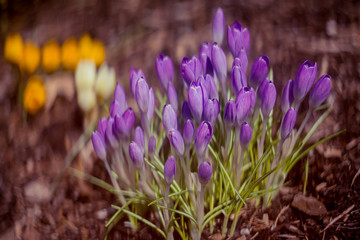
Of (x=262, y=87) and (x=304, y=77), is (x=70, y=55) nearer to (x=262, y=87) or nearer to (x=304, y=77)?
(x=262, y=87)

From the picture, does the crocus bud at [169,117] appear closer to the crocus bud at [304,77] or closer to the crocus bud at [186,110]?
the crocus bud at [186,110]

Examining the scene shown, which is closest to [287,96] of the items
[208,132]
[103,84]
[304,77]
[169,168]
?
[304,77]

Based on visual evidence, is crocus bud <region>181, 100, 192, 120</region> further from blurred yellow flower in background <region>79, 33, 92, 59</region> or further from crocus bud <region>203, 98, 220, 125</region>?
blurred yellow flower in background <region>79, 33, 92, 59</region>

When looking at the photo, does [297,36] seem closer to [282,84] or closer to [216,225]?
[282,84]

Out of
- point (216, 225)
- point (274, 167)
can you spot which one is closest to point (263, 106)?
point (274, 167)

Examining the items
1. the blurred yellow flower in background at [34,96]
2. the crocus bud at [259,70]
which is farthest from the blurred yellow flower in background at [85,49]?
the crocus bud at [259,70]

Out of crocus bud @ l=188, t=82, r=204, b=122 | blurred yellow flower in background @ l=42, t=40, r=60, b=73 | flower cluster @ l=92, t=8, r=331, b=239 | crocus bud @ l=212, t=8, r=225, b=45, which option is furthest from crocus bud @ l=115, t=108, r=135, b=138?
blurred yellow flower in background @ l=42, t=40, r=60, b=73
